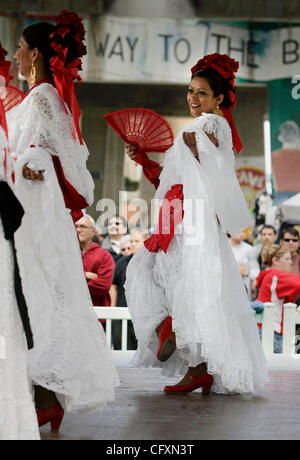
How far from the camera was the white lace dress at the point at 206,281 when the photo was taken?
13.8 feet

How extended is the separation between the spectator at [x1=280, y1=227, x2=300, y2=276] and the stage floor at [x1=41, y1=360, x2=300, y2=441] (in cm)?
220

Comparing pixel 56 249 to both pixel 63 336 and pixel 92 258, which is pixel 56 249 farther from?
pixel 92 258

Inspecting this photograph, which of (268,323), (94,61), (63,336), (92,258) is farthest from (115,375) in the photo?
(94,61)

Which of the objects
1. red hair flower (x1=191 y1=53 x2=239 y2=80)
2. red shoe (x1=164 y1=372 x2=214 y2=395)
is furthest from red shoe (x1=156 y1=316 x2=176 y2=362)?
red hair flower (x1=191 y1=53 x2=239 y2=80)

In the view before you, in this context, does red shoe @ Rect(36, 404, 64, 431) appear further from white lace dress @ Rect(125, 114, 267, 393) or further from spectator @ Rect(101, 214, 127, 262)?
spectator @ Rect(101, 214, 127, 262)

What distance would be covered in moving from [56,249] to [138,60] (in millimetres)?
7112

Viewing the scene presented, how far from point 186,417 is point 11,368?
125 cm

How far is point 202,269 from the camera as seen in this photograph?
13.9 feet

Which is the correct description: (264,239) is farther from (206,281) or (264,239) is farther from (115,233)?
(206,281)

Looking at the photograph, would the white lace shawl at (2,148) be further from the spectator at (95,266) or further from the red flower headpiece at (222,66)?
the spectator at (95,266)

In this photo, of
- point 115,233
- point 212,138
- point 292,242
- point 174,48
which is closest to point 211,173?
point 212,138

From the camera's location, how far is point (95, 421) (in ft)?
11.6

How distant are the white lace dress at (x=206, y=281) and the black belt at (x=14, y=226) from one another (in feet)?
4.99

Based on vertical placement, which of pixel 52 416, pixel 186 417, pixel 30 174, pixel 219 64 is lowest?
pixel 186 417
